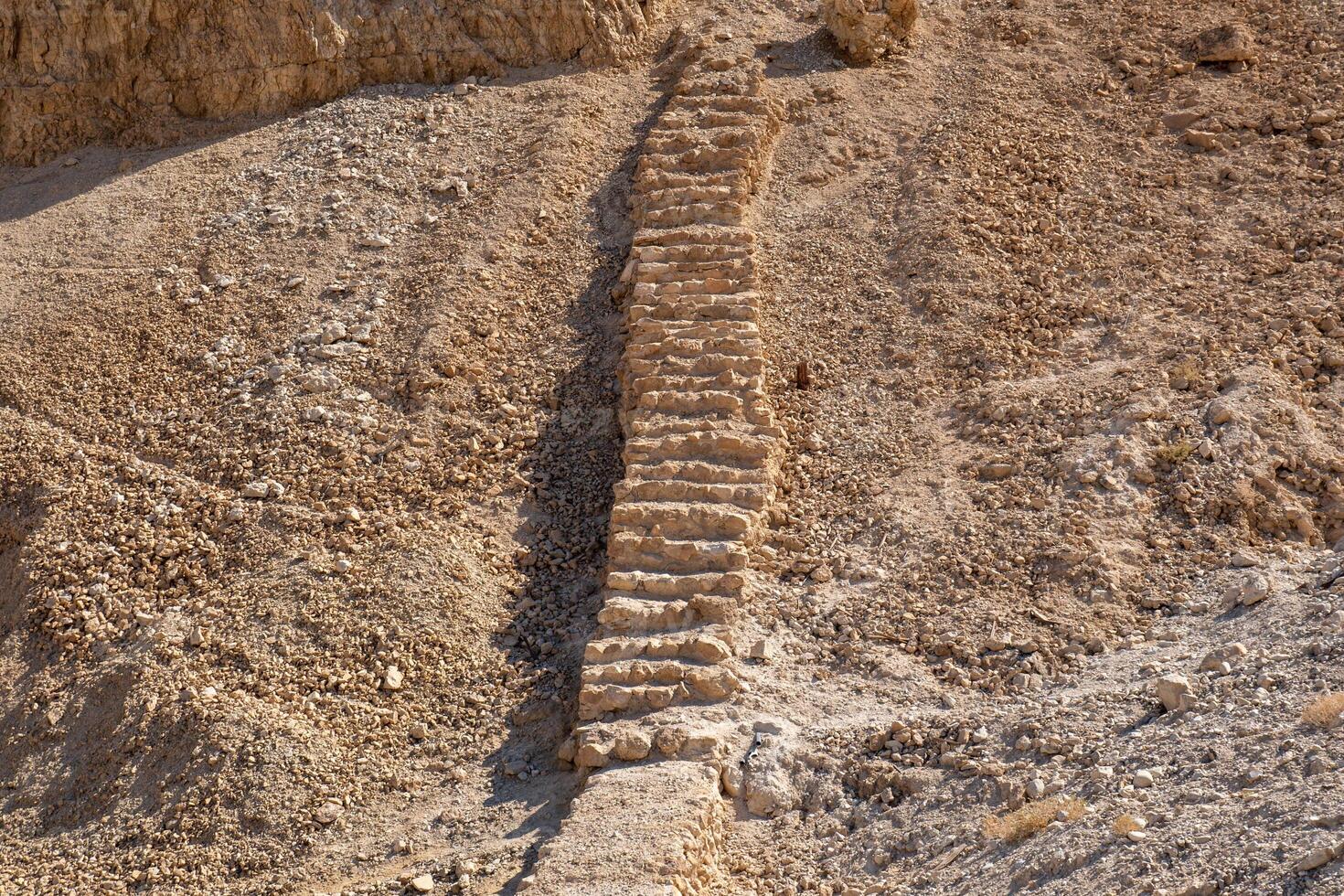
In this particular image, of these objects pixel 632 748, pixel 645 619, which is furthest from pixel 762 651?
pixel 632 748

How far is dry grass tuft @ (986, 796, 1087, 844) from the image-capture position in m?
6.05

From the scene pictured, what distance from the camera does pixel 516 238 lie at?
991 centimetres

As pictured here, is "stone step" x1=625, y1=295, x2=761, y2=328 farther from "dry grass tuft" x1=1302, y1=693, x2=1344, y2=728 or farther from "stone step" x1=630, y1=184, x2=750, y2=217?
"dry grass tuft" x1=1302, y1=693, x2=1344, y2=728

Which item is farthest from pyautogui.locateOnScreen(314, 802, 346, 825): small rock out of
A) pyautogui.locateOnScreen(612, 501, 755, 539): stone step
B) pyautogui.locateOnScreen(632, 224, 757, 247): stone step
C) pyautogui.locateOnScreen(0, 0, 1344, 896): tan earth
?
pyautogui.locateOnScreen(632, 224, 757, 247): stone step


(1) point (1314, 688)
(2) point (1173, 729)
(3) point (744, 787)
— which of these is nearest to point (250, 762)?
(3) point (744, 787)

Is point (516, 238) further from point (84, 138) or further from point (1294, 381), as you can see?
point (1294, 381)

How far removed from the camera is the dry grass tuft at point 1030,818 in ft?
19.9

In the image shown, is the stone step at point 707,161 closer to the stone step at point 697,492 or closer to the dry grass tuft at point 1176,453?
the stone step at point 697,492

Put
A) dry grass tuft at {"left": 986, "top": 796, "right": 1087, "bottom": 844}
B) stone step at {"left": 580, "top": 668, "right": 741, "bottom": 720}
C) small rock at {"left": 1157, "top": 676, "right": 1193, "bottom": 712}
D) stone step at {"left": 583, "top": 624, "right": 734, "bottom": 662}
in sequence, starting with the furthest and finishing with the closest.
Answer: stone step at {"left": 583, "top": 624, "right": 734, "bottom": 662} → stone step at {"left": 580, "top": 668, "right": 741, "bottom": 720} → small rock at {"left": 1157, "top": 676, "right": 1193, "bottom": 712} → dry grass tuft at {"left": 986, "top": 796, "right": 1087, "bottom": 844}

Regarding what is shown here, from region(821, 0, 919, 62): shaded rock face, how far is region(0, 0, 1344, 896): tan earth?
A: 10 cm

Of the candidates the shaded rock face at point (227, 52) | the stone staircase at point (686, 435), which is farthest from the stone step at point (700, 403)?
the shaded rock face at point (227, 52)

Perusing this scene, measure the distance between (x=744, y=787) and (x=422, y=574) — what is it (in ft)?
7.47

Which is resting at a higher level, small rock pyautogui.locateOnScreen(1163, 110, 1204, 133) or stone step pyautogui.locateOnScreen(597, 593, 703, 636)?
small rock pyautogui.locateOnScreen(1163, 110, 1204, 133)

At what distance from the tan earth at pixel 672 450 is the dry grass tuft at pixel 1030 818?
0.02 metres
